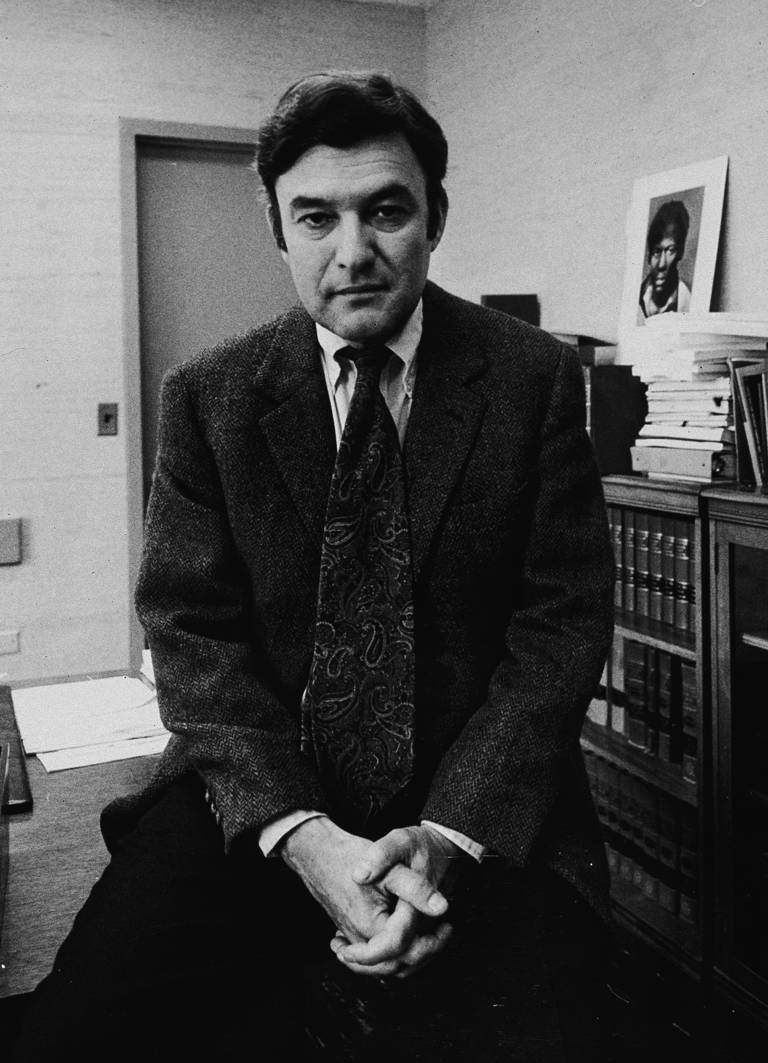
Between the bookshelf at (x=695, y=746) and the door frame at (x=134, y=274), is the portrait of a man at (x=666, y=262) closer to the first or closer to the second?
the bookshelf at (x=695, y=746)

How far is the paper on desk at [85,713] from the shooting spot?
1.70 metres

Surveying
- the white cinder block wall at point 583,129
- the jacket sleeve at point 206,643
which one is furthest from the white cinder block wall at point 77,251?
the jacket sleeve at point 206,643

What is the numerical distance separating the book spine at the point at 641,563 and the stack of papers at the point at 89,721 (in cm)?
113

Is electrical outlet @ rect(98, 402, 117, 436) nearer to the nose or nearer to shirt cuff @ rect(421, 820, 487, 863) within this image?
the nose

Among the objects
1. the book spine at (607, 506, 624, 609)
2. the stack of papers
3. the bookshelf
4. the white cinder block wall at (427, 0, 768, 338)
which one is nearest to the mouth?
the stack of papers

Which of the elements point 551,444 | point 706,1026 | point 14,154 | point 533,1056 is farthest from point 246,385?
point 14,154

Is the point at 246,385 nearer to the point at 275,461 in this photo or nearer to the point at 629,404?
the point at 275,461

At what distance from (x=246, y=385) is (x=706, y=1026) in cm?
157

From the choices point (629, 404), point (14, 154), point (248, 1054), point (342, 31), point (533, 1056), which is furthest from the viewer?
point (342, 31)

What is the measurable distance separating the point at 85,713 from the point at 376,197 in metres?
1.09

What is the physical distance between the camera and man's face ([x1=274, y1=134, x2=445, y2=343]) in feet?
4.03

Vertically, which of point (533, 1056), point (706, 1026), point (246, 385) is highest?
point (246, 385)

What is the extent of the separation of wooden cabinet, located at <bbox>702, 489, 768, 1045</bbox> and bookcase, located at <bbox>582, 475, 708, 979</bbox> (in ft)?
0.15

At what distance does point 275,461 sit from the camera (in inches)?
50.9
